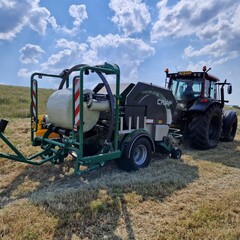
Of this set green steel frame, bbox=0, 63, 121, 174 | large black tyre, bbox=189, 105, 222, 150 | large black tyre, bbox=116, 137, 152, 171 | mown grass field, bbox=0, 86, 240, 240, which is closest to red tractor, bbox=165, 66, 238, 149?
large black tyre, bbox=189, 105, 222, 150

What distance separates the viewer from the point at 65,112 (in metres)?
4.20

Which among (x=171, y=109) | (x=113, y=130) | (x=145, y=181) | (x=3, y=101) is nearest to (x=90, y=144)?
(x=113, y=130)

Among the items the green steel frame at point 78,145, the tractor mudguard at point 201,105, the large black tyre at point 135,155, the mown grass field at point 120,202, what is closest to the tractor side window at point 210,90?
the tractor mudguard at point 201,105

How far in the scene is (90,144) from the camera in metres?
4.94

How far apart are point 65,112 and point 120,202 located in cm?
171

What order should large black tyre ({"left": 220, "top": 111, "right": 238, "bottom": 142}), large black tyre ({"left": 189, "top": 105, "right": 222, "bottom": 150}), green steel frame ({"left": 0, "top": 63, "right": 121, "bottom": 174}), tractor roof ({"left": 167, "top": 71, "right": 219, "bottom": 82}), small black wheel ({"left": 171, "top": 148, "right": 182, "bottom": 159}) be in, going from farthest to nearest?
1. large black tyre ({"left": 220, "top": 111, "right": 238, "bottom": 142})
2. tractor roof ({"left": 167, "top": 71, "right": 219, "bottom": 82})
3. large black tyre ({"left": 189, "top": 105, "right": 222, "bottom": 150})
4. small black wheel ({"left": 171, "top": 148, "right": 182, "bottom": 159})
5. green steel frame ({"left": 0, "top": 63, "right": 121, "bottom": 174})

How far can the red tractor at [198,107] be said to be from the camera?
668 centimetres

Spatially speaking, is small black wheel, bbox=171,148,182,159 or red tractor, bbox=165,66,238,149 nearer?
small black wheel, bbox=171,148,182,159

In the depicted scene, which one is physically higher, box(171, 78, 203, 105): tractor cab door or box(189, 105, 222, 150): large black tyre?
box(171, 78, 203, 105): tractor cab door

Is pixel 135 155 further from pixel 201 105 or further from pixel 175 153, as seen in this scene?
pixel 201 105

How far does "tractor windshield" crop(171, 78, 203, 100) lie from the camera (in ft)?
23.9

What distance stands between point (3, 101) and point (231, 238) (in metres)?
17.9

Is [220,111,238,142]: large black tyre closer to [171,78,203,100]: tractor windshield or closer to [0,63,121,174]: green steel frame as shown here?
[171,78,203,100]: tractor windshield

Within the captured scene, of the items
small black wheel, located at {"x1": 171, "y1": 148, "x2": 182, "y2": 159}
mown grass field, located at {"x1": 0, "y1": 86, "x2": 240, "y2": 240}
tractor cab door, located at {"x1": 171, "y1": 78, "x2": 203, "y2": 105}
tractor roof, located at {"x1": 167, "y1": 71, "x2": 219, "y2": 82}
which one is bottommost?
mown grass field, located at {"x1": 0, "y1": 86, "x2": 240, "y2": 240}
